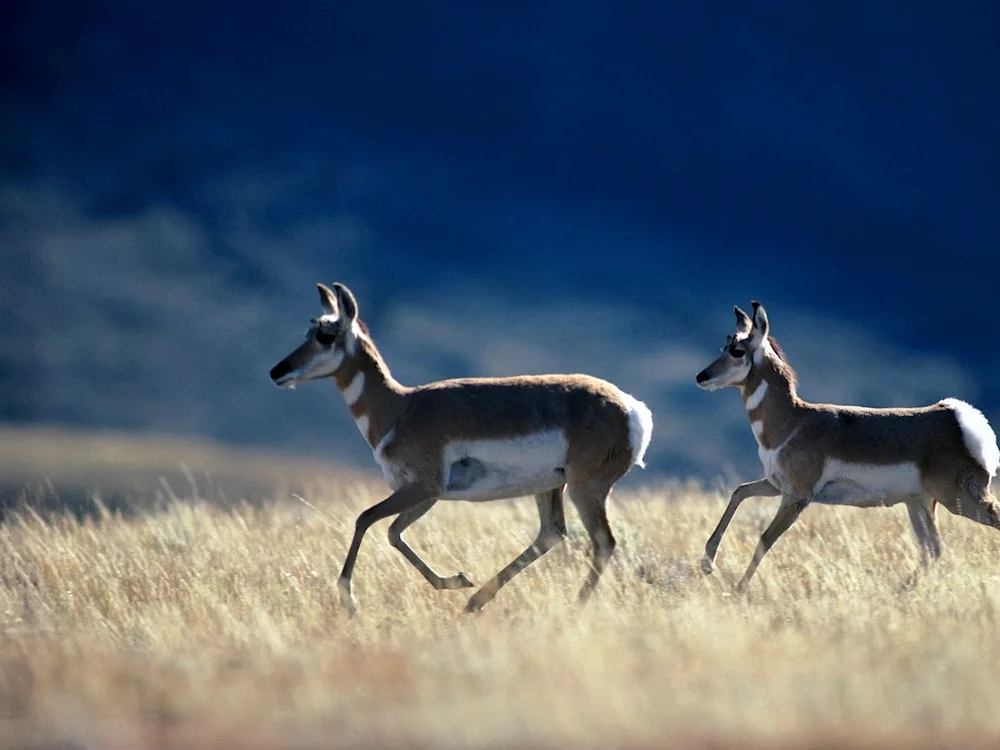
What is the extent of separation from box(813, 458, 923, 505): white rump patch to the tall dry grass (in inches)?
27.2

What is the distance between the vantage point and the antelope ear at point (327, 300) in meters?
11.5

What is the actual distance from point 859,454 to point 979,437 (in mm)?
1009

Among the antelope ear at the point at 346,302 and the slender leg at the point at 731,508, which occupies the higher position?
the antelope ear at the point at 346,302

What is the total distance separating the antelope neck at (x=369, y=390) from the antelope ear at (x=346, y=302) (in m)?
0.20

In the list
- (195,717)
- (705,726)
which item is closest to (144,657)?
(195,717)

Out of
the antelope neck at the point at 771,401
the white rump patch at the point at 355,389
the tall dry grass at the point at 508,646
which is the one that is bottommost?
the tall dry grass at the point at 508,646

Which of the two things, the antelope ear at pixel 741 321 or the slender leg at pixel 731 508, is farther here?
the antelope ear at pixel 741 321

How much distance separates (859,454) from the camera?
11461 millimetres

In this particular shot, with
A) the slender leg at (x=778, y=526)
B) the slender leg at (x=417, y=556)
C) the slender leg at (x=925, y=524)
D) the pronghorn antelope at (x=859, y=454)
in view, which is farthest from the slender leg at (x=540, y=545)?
the slender leg at (x=925, y=524)

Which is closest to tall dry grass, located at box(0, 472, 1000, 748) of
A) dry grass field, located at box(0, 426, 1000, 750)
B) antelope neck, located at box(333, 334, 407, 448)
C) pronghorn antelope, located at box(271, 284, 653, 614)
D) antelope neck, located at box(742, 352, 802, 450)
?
dry grass field, located at box(0, 426, 1000, 750)

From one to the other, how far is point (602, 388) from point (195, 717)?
16.3 ft

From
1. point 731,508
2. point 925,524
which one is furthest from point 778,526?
point 925,524

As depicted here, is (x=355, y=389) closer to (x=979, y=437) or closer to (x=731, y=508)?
(x=731, y=508)

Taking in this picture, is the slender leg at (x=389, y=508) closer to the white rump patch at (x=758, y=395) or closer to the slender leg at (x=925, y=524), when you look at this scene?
the white rump patch at (x=758, y=395)
